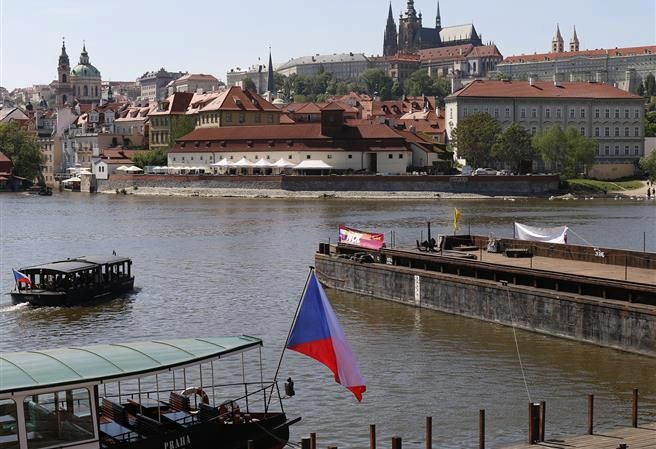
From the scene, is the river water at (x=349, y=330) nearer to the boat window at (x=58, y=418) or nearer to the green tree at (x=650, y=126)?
the boat window at (x=58, y=418)

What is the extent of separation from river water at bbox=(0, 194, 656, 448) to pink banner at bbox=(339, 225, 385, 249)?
99.2 inches

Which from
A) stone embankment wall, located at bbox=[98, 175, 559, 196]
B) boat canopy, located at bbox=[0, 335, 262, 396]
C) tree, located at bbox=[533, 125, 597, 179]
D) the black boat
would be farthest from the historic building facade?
boat canopy, located at bbox=[0, 335, 262, 396]

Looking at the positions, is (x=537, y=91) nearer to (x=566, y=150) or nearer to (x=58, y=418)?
(x=566, y=150)

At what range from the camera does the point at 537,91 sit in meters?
129

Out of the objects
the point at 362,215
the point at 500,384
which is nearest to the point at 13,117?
the point at 362,215

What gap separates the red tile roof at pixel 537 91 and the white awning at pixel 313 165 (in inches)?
869

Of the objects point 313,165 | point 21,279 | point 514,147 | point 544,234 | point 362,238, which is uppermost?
point 514,147

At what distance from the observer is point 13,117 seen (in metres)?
198

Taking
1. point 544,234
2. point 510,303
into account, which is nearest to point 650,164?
point 544,234

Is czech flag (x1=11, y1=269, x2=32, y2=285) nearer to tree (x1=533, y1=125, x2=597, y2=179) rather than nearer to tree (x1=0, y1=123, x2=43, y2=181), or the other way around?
tree (x1=533, y1=125, x2=597, y2=179)

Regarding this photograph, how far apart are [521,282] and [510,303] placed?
1.12 m

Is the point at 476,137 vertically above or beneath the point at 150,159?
above

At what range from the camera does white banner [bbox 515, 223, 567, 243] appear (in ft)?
132

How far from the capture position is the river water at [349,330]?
935 inches
